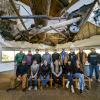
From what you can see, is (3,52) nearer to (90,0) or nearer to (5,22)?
(5,22)

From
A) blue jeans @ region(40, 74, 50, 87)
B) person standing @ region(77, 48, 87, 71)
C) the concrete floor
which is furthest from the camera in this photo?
person standing @ region(77, 48, 87, 71)

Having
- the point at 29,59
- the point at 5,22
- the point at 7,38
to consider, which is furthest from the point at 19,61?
the point at 7,38

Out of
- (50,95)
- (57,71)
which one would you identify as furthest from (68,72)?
(50,95)

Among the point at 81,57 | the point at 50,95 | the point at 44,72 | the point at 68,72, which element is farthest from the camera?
the point at 81,57

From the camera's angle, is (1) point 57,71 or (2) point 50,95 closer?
(2) point 50,95

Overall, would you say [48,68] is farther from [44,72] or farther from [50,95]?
[50,95]

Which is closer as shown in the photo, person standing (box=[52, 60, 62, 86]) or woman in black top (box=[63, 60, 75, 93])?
woman in black top (box=[63, 60, 75, 93])

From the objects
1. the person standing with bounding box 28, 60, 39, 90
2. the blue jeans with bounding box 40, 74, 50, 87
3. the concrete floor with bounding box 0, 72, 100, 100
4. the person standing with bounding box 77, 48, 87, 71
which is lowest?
the concrete floor with bounding box 0, 72, 100, 100

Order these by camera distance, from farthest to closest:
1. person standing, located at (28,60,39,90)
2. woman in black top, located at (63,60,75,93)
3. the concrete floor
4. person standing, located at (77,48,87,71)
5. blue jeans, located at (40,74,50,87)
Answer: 1. person standing, located at (77,48,87,71)
2. blue jeans, located at (40,74,50,87)
3. person standing, located at (28,60,39,90)
4. woman in black top, located at (63,60,75,93)
5. the concrete floor

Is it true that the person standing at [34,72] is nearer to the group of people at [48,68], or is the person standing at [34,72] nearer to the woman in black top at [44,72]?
the group of people at [48,68]

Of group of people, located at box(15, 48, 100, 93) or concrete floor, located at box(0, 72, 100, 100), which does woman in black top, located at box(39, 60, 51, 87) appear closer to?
group of people, located at box(15, 48, 100, 93)

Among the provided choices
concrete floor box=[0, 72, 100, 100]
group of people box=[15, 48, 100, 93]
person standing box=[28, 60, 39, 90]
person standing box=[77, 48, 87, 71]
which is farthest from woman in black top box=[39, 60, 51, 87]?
person standing box=[77, 48, 87, 71]

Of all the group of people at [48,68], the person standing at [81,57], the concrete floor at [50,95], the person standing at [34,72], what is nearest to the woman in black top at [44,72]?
the group of people at [48,68]

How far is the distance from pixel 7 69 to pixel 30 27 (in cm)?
480
